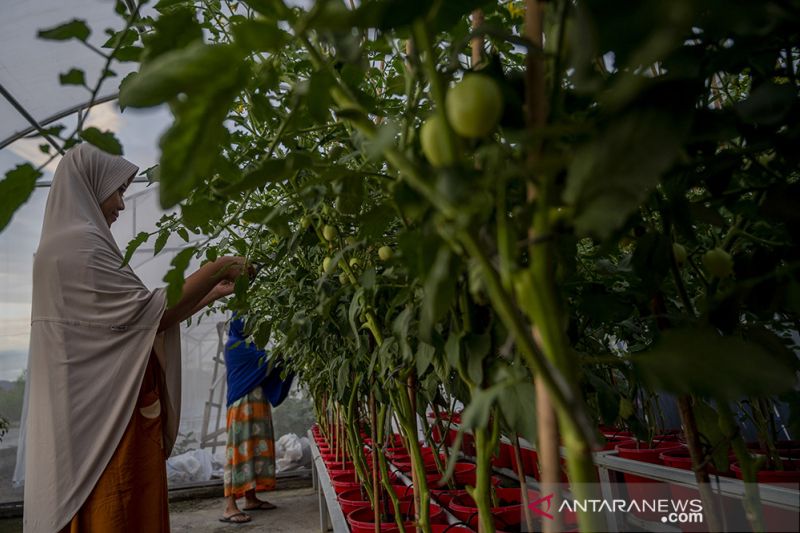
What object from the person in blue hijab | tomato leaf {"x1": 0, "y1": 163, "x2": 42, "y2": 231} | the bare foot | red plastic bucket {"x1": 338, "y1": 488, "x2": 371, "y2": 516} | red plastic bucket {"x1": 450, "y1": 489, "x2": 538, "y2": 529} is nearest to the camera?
tomato leaf {"x1": 0, "y1": 163, "x2": 42, "y2": 231}

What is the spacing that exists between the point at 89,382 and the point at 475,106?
1.57 metres

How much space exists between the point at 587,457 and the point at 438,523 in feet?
2.93

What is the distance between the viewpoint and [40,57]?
364 centimetres

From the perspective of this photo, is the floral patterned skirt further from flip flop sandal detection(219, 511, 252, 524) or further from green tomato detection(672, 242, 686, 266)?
green tomato detection(672, 242, 686, 266)

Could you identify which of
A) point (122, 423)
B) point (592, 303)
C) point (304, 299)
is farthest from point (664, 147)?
point (122, 423)

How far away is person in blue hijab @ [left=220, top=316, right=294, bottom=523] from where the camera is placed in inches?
138

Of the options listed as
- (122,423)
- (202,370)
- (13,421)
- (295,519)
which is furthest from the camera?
(202,370)

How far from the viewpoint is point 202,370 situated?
5.35m

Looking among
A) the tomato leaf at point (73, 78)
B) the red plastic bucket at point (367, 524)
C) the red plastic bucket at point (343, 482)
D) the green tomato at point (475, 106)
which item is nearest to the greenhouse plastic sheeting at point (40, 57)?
the red plastic bucket at point (343, 482)

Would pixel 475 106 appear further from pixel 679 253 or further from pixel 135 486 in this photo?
pixel 135 486

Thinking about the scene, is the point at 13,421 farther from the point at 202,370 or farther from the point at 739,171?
the point at 739,171

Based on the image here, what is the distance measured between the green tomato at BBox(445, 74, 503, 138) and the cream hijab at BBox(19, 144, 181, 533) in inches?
58.4

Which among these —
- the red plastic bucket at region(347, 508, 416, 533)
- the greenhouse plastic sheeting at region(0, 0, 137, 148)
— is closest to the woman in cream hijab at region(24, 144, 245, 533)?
the red plastic bucket at region(347, 508, 416, 533)

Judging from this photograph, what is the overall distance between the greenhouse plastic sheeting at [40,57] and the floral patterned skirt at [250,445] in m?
2.26
